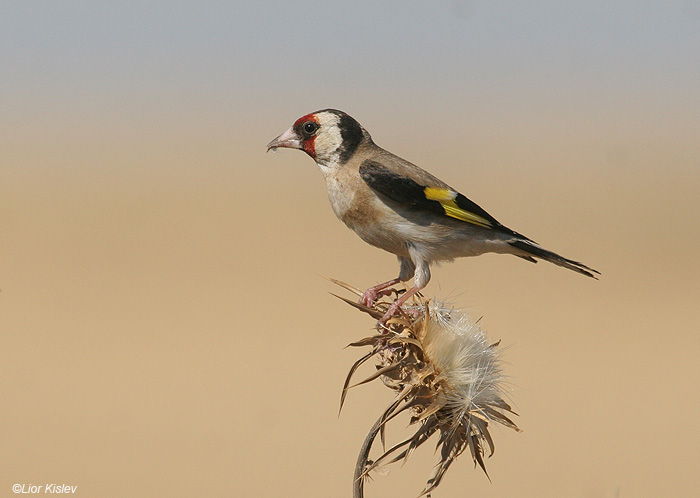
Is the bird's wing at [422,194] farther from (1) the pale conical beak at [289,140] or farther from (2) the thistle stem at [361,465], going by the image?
(2) the thistle stem at [361,465]

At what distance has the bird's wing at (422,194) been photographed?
6.30 metres

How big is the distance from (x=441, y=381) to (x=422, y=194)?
1982 millimetres

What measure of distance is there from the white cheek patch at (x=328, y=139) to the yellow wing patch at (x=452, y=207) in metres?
0.88

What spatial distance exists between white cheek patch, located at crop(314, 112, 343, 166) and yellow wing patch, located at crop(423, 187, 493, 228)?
2.89 ft

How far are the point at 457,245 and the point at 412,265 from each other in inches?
18.5

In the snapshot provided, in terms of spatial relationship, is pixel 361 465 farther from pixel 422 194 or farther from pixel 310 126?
pixel 310 126

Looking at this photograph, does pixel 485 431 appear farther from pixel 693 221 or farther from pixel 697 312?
pixel 693 221

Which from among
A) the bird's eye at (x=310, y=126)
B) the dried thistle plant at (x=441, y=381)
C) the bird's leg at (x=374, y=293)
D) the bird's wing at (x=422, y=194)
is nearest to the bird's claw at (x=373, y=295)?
the bird's leg at (x=374, y=293)

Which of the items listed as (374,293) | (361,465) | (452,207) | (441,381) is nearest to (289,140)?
(452,207)

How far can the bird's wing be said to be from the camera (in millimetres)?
6305

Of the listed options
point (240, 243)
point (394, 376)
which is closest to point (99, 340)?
point (240, 243)

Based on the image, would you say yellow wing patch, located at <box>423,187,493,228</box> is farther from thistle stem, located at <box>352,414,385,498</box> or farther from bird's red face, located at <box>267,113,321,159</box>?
thistle stem, located at <box>352,414,385,498</box>

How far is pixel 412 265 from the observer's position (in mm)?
6809

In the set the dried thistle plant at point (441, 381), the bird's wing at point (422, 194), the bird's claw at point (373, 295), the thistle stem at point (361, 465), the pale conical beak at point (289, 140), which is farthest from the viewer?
the pale conical beak at point (289, 140)
